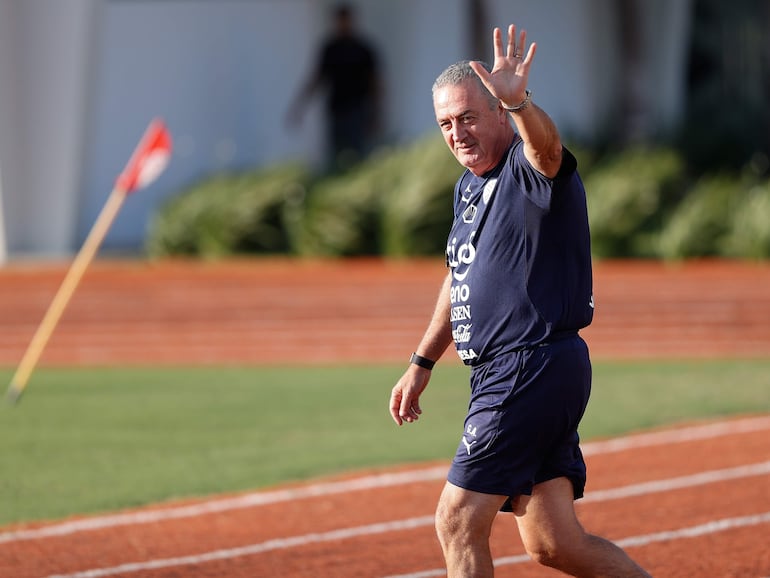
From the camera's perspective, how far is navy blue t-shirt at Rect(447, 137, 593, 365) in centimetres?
458

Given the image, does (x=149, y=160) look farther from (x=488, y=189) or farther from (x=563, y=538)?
(x=563, y=538)

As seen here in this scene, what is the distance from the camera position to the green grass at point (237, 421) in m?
8.90

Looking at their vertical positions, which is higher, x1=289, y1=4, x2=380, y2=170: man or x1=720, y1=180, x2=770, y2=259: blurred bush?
x1=289, y1=4, x2=380, y2=170: man

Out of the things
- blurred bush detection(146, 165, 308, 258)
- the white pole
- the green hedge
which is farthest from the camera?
blurred bush detection(146, 165, 308, 258)

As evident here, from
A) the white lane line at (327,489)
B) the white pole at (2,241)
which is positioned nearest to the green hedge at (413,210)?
the white pole at (2,241)

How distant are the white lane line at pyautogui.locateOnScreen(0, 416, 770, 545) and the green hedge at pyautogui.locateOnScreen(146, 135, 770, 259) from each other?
7244mm

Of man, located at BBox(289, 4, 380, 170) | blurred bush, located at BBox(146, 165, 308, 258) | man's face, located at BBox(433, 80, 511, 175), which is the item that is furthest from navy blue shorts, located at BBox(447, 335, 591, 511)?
man, located at BBox(289, 4, 380, 170)

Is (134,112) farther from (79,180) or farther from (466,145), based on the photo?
(466,145)

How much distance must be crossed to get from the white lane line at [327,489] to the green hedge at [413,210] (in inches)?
285

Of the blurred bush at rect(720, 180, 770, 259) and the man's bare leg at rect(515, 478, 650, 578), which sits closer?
the man's bare leg at rect(515, 478, 650, 578)

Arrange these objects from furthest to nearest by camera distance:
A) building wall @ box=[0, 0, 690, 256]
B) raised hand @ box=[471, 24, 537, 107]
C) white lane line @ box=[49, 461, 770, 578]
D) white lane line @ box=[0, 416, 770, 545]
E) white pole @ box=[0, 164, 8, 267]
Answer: building wall @ box=[0, 0, 690, 256], white pole @ box=[0, 164, 8, 267], white lane line @ box=[0, 416, 770, 545], white lane line @ box=[49, 461, 770, 578], raised hand @ box=[471, 24, 537, 107]

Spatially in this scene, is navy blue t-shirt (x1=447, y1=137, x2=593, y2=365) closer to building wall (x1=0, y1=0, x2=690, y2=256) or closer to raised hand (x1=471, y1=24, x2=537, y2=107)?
raised hand (x1=471, y1=24, x2=537, y2=107)

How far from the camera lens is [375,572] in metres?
6.52

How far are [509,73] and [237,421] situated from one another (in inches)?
284
